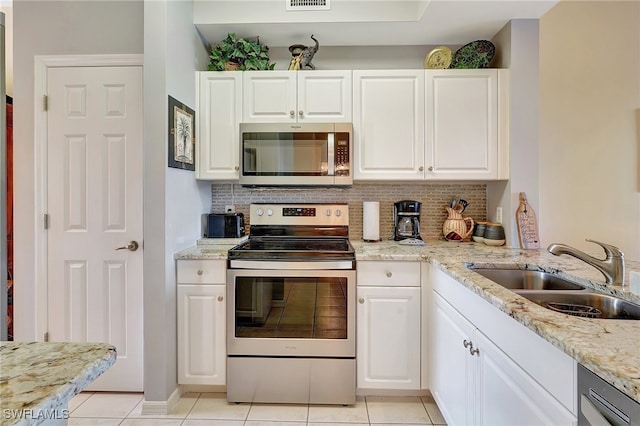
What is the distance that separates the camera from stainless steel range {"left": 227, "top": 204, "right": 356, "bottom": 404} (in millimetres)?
1900

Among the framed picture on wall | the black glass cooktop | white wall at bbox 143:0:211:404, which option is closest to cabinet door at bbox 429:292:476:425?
the black glass cooktop

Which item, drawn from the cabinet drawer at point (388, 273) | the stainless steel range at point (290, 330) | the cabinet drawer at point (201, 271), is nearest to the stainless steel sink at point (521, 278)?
the cabinet drawer at point (388, 273)

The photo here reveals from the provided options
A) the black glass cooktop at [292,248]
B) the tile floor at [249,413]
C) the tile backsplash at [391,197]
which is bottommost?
the tile floor at [249,413]

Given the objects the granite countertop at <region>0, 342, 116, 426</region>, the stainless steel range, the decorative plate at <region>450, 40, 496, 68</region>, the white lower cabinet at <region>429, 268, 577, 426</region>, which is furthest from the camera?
the decorative plate at <region>450, 40, 496, 68</region>

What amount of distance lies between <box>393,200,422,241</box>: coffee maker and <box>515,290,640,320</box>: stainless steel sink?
1.14 metres

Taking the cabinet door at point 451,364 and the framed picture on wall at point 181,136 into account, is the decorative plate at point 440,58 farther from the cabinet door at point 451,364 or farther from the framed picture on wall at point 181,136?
the framed picture on wall at point 181,136

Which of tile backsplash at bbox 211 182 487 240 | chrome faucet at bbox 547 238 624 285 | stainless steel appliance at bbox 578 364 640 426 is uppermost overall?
tile backsplash at bbox 211 182 487 240

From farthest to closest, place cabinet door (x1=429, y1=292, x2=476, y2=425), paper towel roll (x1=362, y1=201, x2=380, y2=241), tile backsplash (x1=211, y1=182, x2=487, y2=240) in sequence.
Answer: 1. tile backsplash (x1=211, y1=182, x2=487, y2=240)
2. paper towel roll (x1=362, y1=201, x2=380, y2=241)
3. cabinet door (x1=429, y1=292, x2=476, y2=425)

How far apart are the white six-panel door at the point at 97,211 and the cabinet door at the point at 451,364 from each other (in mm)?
1825

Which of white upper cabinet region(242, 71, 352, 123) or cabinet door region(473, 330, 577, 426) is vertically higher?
white upper cabinet region(242, 71, 352, 123)

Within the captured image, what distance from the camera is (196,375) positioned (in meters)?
1.96

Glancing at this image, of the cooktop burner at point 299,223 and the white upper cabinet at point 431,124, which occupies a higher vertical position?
the white upper cabinet at point 431,124

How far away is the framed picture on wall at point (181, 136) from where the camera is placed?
6.23 ft

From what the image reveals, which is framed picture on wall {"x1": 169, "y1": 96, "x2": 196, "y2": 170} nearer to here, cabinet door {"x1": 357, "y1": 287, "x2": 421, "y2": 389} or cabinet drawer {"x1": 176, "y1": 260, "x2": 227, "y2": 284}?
cabinet drawer {"x1": 176, "y1": 260, "x2": 227, "y2": 284}
